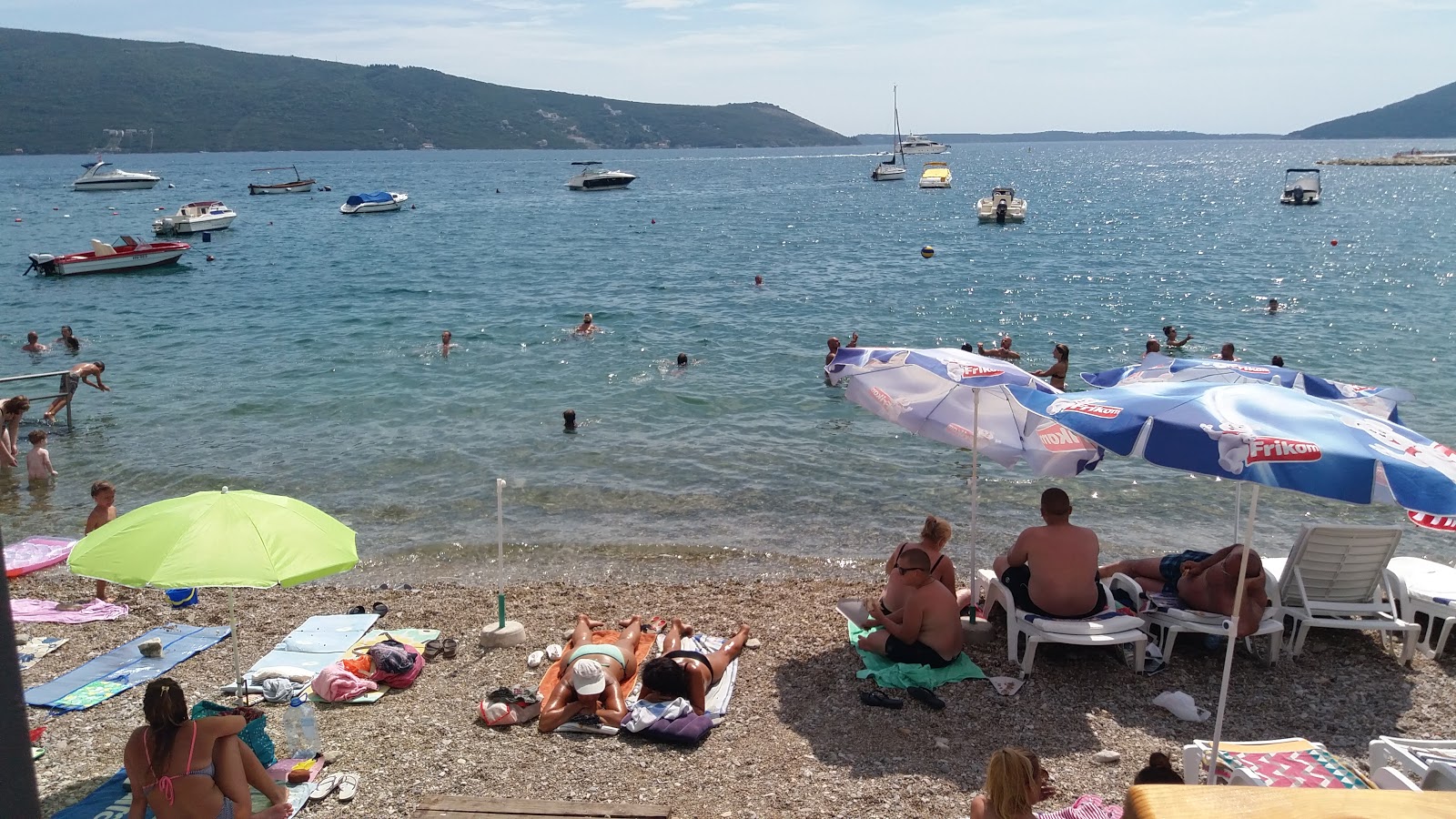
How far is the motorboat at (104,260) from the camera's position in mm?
35719

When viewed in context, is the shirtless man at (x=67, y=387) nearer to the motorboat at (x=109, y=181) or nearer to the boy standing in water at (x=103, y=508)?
the boy standing in water at (x=103, y=508)

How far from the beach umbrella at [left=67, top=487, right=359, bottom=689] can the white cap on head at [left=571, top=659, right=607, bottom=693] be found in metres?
1.77

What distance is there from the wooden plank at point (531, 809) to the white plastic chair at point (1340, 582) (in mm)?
5501

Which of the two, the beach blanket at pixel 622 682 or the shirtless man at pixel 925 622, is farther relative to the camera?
the shirtless man at pixel 925 622

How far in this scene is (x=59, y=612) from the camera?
9461 mm

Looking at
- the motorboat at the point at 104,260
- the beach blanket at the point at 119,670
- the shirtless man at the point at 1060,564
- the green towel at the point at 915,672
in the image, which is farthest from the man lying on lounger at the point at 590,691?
the motorboat at the point at 104,260

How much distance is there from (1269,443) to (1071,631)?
7.77ft

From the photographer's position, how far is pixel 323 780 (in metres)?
6.32

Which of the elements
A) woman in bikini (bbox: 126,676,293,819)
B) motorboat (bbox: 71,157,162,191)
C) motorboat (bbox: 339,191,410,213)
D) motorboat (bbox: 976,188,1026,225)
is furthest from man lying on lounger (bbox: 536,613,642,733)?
motorboat (bbox: 71,157,162,191)

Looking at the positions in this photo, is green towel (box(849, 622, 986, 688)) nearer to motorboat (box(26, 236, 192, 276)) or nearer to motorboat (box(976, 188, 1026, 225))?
motorboat (box(26, 236, 192, 276))

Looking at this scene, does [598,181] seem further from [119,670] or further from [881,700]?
[881,700]

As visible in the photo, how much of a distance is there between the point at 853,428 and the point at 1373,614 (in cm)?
967

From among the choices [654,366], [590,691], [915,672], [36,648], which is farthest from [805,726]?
[654,366]

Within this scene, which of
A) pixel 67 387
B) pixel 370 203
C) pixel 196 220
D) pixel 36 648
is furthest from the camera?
pixel 370 203
